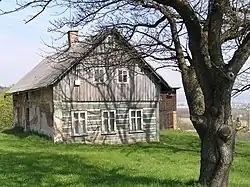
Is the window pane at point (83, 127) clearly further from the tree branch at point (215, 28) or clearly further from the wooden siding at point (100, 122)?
the tree branch at point (215, 28)

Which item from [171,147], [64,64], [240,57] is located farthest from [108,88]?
[240,57]

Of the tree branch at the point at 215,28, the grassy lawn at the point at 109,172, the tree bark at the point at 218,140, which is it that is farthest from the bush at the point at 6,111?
the tree branch at the point at 215,28

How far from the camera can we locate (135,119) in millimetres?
28141

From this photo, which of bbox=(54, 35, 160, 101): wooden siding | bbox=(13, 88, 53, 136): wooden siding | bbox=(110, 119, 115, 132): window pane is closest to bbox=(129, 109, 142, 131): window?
bbox=(54, 35, 160, 101): wooden siding

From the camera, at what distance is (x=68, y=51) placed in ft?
44.0

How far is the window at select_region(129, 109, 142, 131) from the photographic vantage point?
28.0 metres

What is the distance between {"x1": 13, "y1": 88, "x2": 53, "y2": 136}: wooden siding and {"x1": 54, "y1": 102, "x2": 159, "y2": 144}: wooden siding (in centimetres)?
73

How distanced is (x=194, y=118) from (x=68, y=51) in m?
5.71

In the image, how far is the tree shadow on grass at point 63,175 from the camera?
9.69m

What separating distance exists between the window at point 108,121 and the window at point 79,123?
1.28m

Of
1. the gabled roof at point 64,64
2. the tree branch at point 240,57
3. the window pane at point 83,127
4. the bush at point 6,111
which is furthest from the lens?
the bush at point 6,111

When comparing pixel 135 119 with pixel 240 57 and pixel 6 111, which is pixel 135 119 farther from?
→ pixel 6 111

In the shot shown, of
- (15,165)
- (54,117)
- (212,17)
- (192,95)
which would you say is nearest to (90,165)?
(15,165)

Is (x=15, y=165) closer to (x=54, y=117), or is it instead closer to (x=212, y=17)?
(x=212, y=17)
